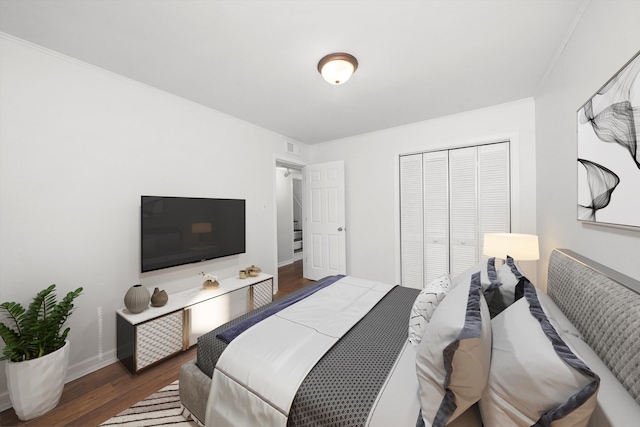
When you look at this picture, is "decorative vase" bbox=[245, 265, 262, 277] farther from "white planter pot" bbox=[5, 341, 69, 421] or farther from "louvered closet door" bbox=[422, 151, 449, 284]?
"louvered closet door" bbox=[422, 151, 449, 284]

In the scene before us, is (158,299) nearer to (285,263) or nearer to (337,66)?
(337,66)

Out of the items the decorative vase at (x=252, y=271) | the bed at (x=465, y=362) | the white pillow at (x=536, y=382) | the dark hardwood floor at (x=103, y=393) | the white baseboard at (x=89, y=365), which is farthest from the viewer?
the decorative vase at (x=252, y=271)

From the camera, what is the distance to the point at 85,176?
1.99 meters

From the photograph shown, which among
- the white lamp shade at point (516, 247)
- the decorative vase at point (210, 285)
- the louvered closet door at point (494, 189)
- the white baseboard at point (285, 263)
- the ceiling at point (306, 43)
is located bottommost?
the white baseboard at point (285, 263)

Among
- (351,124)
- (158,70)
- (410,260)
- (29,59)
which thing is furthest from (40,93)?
(410,260)

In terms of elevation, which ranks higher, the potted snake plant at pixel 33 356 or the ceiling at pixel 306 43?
the ceiling at pixel 306 43

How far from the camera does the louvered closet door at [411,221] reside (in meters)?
3.49

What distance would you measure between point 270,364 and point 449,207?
3014 mm

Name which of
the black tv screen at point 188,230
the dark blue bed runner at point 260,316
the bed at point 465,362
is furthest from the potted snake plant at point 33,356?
the dark blue bed runner at point 260,316

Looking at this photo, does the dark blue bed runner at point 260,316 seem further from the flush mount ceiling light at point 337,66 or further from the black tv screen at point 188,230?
the flush mount ceiling light at point 337,66

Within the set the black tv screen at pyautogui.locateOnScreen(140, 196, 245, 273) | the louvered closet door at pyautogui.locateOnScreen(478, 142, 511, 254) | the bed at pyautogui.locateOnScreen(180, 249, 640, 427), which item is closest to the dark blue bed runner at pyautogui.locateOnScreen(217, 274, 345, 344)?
the bed at pyautogui.locateOnScreen(180, 249, 640, 427)

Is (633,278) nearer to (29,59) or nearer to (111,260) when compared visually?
(111,260)

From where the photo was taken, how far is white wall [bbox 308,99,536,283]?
281 centimetres

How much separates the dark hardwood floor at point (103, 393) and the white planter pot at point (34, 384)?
75mm
